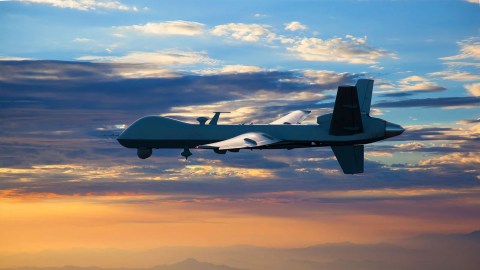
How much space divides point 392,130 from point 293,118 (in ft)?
42.0

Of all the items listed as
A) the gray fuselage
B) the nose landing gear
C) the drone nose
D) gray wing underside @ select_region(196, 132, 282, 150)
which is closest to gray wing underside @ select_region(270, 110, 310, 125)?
the gray fuselage

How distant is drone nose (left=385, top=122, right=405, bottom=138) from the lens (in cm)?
6775

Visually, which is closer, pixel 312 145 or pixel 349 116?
pixel 349 116

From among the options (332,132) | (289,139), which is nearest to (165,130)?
(289,139)

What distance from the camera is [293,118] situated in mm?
76438

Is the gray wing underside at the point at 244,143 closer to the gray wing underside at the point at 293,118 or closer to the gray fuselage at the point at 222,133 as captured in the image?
the gray fuselage at the point at 222,133

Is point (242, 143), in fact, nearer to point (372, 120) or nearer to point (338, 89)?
point (338, 89)

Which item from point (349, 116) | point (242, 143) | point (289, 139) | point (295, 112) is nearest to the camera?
point (242, 143)

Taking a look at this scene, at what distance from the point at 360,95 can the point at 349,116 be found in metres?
6.74

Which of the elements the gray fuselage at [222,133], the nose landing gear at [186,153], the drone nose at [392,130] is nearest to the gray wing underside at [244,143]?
the gray fuselage at [222,133]

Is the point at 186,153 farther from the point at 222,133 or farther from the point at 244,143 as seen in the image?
the point at 244,143

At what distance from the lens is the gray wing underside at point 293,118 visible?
74531 millimetres

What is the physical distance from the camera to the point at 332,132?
221 feet

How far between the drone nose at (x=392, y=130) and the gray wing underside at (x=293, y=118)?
36.2 feet
